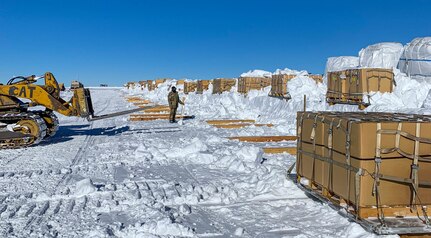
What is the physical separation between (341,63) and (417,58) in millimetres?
8364

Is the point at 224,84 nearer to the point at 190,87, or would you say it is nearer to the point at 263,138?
the point at 190,87

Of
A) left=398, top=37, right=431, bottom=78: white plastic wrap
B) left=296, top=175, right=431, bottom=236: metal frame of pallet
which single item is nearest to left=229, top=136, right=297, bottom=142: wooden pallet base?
left=296, top=175, right=431, bottom=236: metal frame of pallet

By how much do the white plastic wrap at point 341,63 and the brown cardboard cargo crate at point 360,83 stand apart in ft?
36.8

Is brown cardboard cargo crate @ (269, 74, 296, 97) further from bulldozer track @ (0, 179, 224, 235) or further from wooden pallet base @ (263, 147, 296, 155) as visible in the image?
bulldozer track @ (0, 179, 224, 235)

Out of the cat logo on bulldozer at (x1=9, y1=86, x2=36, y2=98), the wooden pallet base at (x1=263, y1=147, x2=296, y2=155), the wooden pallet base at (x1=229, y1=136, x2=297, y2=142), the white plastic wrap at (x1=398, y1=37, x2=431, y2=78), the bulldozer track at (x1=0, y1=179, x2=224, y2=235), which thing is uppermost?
the white plastic wrap at (x1=398, y1=37, x2=431, y2=78)

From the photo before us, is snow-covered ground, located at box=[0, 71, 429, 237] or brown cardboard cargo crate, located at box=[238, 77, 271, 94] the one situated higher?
brown cardboard cargo crate, located at box=[238, 77, 271, 94]

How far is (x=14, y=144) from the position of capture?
468 inches

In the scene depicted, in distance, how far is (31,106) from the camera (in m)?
12.5

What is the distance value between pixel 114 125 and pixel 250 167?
11014 mm

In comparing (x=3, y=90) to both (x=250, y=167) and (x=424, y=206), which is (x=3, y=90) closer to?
Result: (x=250, y=167)

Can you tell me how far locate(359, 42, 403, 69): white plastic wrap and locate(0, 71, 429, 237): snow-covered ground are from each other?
52.1 feet

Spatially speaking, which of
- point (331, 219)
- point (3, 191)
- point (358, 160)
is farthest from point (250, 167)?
point (3, 191)

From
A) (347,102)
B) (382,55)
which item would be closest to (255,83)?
(382,55)

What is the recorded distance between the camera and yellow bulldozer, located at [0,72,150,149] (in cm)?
1196
